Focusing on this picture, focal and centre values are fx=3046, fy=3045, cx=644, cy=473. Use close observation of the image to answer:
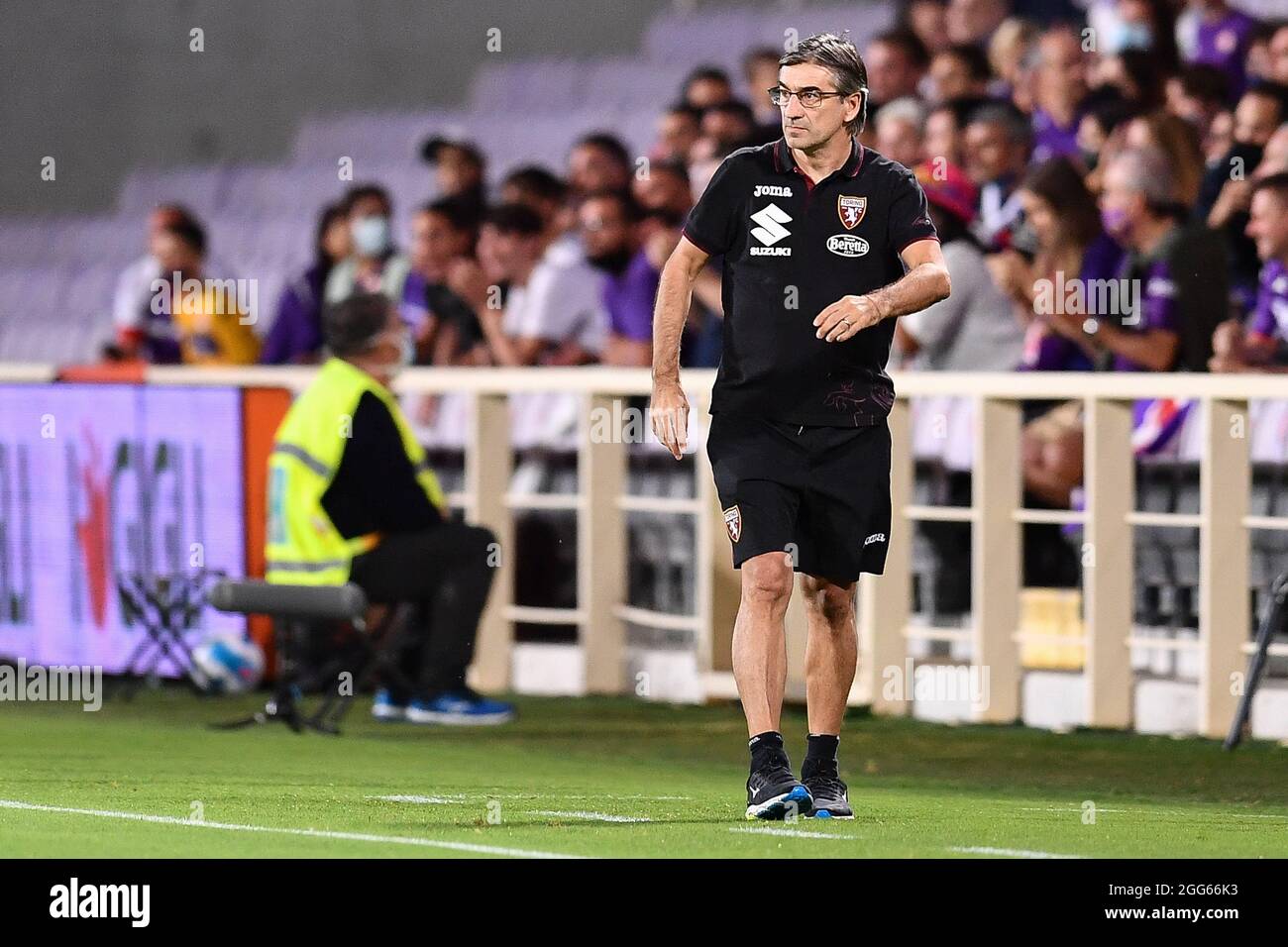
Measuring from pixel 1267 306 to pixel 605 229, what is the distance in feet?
11.6

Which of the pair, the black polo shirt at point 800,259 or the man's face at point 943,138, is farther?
the man's face at point 943,138

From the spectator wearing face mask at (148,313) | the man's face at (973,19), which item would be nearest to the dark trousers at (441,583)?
the man's face at (973,19)

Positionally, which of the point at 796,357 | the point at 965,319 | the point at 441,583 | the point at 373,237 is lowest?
the point at 441,583

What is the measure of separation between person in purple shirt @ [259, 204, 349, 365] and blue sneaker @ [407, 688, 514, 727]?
4070mm

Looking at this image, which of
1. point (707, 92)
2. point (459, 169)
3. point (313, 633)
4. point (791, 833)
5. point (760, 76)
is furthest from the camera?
point (459, 169)

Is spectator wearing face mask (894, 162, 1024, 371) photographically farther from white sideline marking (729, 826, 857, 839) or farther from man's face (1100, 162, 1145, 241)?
white sideline marking (729, 826, 857, 839)

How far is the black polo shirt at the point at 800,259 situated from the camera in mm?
7676

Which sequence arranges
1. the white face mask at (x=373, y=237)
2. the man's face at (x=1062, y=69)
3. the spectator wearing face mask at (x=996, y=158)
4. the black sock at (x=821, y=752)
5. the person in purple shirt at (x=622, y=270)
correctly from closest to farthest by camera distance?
the black sock at (x=821, y=752) < the spectator wearing face mask at (x=996, y=158) < the man's face at (x=1062, y=69) < the person in purple shirt at (x=622, y=270) < the white face mask at (x=373, y=237)

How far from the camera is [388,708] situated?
38.9ft

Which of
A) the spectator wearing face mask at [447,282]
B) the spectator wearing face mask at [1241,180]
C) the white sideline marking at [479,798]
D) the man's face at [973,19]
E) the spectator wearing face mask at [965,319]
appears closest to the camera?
the white sideline marking at [479,798]

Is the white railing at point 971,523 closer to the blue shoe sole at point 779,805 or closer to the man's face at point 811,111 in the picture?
the man's face at point 811,111

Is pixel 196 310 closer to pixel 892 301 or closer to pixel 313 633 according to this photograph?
pixel 313 633

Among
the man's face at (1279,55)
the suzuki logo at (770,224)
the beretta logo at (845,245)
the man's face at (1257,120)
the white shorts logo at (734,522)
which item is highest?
the man's face at (1279,55)

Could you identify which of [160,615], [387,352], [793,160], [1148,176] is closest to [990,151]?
[1148,176]
